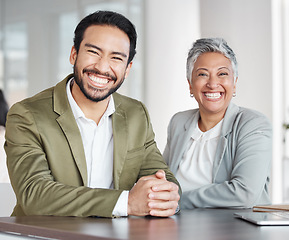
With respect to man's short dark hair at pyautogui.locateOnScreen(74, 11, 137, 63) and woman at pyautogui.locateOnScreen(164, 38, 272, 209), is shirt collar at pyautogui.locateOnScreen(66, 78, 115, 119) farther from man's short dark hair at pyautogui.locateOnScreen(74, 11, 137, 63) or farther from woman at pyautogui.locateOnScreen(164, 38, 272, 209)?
woman at pyautogui.locateOnScreen(164, 38, 272, 209)

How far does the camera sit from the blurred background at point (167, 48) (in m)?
4.63

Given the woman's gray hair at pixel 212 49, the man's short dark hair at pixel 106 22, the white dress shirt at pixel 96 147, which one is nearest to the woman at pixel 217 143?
the woman's gray hair at pixel 212 49

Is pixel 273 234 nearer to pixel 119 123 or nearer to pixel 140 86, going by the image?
pixel 119 123

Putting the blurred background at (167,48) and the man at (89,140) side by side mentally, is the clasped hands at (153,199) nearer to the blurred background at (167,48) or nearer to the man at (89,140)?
the man at (89,140)

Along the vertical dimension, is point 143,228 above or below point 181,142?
below

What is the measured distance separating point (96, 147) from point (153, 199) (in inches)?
18.9

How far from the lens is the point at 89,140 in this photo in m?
2.08

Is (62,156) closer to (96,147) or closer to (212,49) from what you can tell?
(96,147)

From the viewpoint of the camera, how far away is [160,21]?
5.17 m

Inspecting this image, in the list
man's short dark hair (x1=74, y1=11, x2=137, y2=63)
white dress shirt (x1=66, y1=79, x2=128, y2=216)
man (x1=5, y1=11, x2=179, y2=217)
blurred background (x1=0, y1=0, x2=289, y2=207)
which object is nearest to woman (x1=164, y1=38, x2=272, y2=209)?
man (x1=5, y1=11, x2=179, y2=217)

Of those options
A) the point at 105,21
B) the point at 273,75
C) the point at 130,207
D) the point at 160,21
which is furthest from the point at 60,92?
the point at 160,21

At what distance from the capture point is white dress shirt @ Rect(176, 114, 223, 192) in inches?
92.4

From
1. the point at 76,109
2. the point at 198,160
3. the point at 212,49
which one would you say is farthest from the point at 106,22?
the point at 198,160

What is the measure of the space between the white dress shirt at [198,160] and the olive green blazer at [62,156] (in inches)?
9.9
